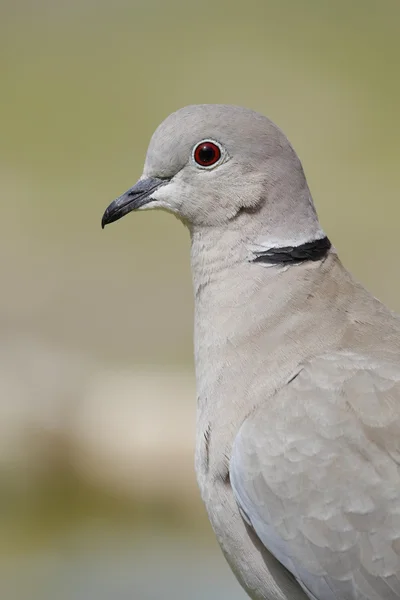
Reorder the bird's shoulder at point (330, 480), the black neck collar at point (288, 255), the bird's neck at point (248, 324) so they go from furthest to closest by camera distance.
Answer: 1. the black neck collar at point (288, 255)
2. the bird's neck at point (248, 324)
3. the bird's shoulder at point (330, 480)

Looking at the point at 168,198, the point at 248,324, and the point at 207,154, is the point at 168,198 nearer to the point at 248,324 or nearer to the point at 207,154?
the point at 207,154

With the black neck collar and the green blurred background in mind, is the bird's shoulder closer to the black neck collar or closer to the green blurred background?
the black neck collar

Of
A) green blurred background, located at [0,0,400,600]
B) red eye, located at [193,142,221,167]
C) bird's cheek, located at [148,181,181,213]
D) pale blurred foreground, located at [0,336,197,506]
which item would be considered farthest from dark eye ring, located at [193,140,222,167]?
pale blurred foreground, located at [0,336,197,506]

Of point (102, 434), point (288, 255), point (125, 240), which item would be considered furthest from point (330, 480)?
point (125, 240)

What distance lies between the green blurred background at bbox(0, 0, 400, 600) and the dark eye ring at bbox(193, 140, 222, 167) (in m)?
3.01

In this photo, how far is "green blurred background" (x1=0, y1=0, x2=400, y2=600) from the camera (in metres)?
6.02

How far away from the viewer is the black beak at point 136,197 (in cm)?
299

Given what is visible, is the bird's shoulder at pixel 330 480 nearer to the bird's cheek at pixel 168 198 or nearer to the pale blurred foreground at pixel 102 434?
the bird's cheek at pixel 168 198

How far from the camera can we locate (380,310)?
114 inches

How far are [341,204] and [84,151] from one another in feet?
8.14

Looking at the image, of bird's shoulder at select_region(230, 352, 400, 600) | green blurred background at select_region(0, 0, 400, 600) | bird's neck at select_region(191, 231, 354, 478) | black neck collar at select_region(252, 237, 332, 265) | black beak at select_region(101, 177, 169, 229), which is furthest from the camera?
green blurred background at select_region(0, 0, 400, 600)

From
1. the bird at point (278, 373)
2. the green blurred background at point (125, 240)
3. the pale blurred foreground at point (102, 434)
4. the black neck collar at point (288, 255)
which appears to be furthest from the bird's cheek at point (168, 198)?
the pale blurred foreground at point (102, 434)

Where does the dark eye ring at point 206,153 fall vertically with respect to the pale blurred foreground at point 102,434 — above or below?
above

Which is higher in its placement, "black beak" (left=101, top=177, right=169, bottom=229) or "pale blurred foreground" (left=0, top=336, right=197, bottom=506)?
"black beak" (left=101, top=177, right=169, bottom=229)
